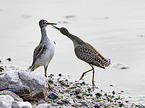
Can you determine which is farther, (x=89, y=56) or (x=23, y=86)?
(x=89, y=56)

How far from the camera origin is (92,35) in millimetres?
13484

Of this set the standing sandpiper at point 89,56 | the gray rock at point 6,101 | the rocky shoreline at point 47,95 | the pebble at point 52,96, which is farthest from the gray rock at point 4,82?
the standing sandpiper at point 89,56

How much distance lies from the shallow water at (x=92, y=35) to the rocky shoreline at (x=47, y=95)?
472 millimetres

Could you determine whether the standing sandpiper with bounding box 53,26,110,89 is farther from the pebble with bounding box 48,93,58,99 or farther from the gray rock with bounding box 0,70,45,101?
the gray rock with bounding box 0,70,45,101

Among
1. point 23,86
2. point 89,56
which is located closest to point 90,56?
point 89,56

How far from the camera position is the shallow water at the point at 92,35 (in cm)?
1097

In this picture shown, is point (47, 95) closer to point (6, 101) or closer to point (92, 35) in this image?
point (6, 101)

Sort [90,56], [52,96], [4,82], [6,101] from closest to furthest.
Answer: [6,101]
[4,82]
[52,96]
[90,56]

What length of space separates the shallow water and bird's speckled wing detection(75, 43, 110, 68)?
477 mm

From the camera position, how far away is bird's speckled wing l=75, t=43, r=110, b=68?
1048 cm

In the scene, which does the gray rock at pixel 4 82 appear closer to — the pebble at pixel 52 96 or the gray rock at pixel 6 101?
the gray rock at pixel 6 101

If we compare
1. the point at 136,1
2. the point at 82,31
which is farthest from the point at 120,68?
the point at 136,1

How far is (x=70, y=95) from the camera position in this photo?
380 inches

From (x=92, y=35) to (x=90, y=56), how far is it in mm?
2930
